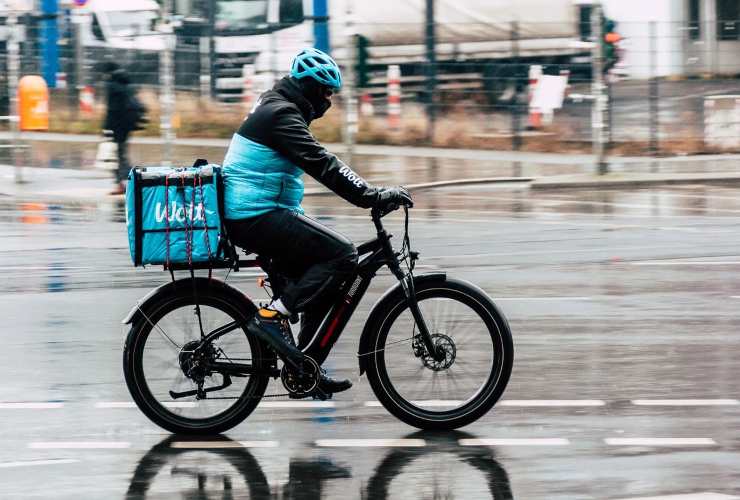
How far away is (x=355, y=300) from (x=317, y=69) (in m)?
1.09

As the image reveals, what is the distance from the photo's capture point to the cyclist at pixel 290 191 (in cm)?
693

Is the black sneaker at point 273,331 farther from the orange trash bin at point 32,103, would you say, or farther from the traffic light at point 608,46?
the orange trash bin at point 32,103

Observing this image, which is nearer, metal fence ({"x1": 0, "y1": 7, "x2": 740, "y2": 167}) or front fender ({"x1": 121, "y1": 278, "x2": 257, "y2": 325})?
front fender ({"x1": 121, "y1": 278, "x2": 257, "y2": 325})

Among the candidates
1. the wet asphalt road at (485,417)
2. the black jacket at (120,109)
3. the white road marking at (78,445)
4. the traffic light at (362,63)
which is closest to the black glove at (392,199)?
the wet asphalt road at (485,417)

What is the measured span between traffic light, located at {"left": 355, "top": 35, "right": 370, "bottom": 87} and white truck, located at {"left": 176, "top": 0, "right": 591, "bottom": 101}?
0.11 metres

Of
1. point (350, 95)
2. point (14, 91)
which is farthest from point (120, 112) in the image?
point (350, 95)

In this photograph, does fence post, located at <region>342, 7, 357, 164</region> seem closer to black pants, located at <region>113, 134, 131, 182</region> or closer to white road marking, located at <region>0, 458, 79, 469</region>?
black pants, located at <region>113, 134, 131, 182</region>

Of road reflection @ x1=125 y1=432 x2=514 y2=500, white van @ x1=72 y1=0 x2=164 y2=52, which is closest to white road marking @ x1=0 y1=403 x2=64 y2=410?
road reflection @ x1=125 y1=432 x2=514 y2=500

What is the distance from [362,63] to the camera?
30844 mm

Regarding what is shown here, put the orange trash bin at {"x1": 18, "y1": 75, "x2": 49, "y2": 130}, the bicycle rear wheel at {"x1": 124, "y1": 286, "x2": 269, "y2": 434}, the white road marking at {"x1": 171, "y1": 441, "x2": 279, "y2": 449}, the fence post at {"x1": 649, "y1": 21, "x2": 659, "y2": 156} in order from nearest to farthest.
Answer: the white road marking at {"x1": 171, "y1": 441, "x2": 279, "y2": 449}, the bicycle rear wheel at {"x1": 124, "y1": 286, "x2": 269, "y2": 434}, the orange trash bin at {"x1": 18, "y1": 75, "x2": 49, "y2": 130}, the fence post at {"x1": 649, "y1": 21, "x2": 659, "y2": 156}

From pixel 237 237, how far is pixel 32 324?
3697 mm

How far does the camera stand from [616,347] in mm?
9398

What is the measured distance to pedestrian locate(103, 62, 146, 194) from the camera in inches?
828

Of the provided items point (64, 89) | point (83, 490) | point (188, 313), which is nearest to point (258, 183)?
point (188, 313)
